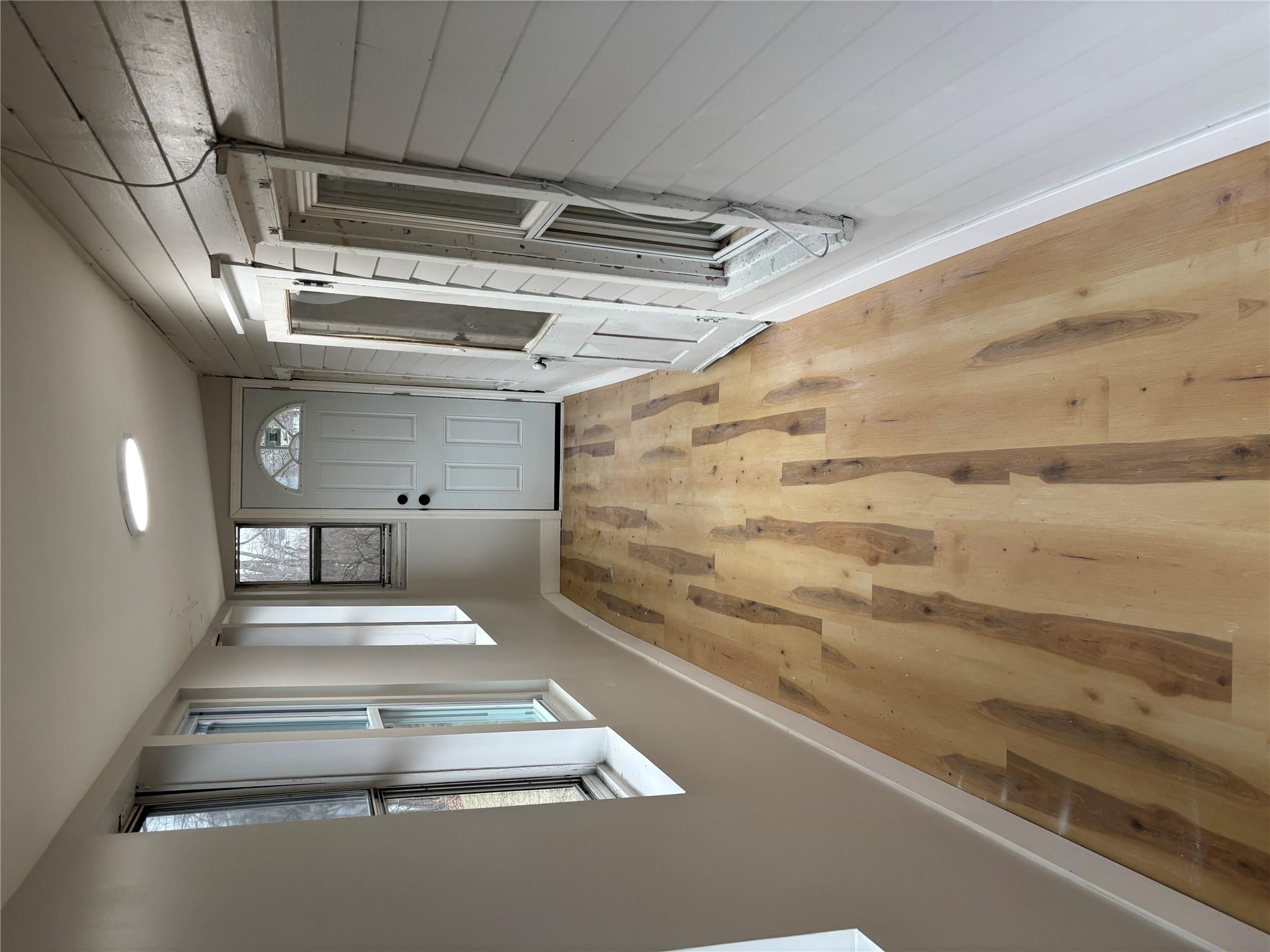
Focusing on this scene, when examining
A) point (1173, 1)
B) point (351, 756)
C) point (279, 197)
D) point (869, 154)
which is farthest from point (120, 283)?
point (1173, 1)

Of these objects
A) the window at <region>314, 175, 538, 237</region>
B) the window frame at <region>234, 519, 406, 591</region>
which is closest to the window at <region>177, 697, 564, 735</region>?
the window at <region>314, 175, 538, 237</region>

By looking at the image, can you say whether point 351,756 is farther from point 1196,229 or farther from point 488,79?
point 1196,229

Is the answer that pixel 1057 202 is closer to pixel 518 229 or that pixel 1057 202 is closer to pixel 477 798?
pixel 518 229

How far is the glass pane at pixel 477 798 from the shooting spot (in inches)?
96.0

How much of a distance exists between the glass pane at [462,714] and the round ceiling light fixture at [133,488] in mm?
1032

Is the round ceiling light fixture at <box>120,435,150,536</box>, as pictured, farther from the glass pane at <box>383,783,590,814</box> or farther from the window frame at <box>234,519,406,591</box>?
the window frame at <box>234,519,406,591</box>

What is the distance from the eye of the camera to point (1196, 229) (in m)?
1.75

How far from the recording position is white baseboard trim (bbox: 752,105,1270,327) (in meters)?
1.66

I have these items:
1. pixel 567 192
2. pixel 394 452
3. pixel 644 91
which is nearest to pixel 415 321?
pixel 567 192

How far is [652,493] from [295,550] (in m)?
2.67

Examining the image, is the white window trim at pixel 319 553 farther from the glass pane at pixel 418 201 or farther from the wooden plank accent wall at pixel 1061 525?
the glass pane at pixel 418 201

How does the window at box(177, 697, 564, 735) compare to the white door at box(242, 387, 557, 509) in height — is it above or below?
below

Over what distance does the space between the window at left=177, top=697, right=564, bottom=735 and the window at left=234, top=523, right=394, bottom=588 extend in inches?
100

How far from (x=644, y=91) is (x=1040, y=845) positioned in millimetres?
1785
